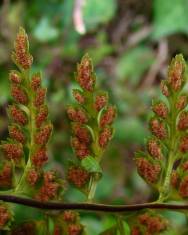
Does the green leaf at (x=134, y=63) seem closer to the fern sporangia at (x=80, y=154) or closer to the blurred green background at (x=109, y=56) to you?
the blurred green background at (x=109, y=56)

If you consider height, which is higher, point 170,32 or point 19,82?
point 170,32

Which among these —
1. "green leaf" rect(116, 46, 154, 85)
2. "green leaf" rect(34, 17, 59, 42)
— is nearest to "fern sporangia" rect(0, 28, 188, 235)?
"green leaf" rect(34, 17, 59, 42)

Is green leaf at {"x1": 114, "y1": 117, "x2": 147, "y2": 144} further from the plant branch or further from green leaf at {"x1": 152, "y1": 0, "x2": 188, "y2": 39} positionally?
the plant branch

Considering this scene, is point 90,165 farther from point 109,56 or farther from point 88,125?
point 109,56

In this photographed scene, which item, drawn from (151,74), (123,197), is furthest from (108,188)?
(151,74)

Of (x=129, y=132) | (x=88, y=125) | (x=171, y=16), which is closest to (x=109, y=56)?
(x=171, y=16)

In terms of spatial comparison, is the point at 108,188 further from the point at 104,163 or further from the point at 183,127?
the point at 183,127
